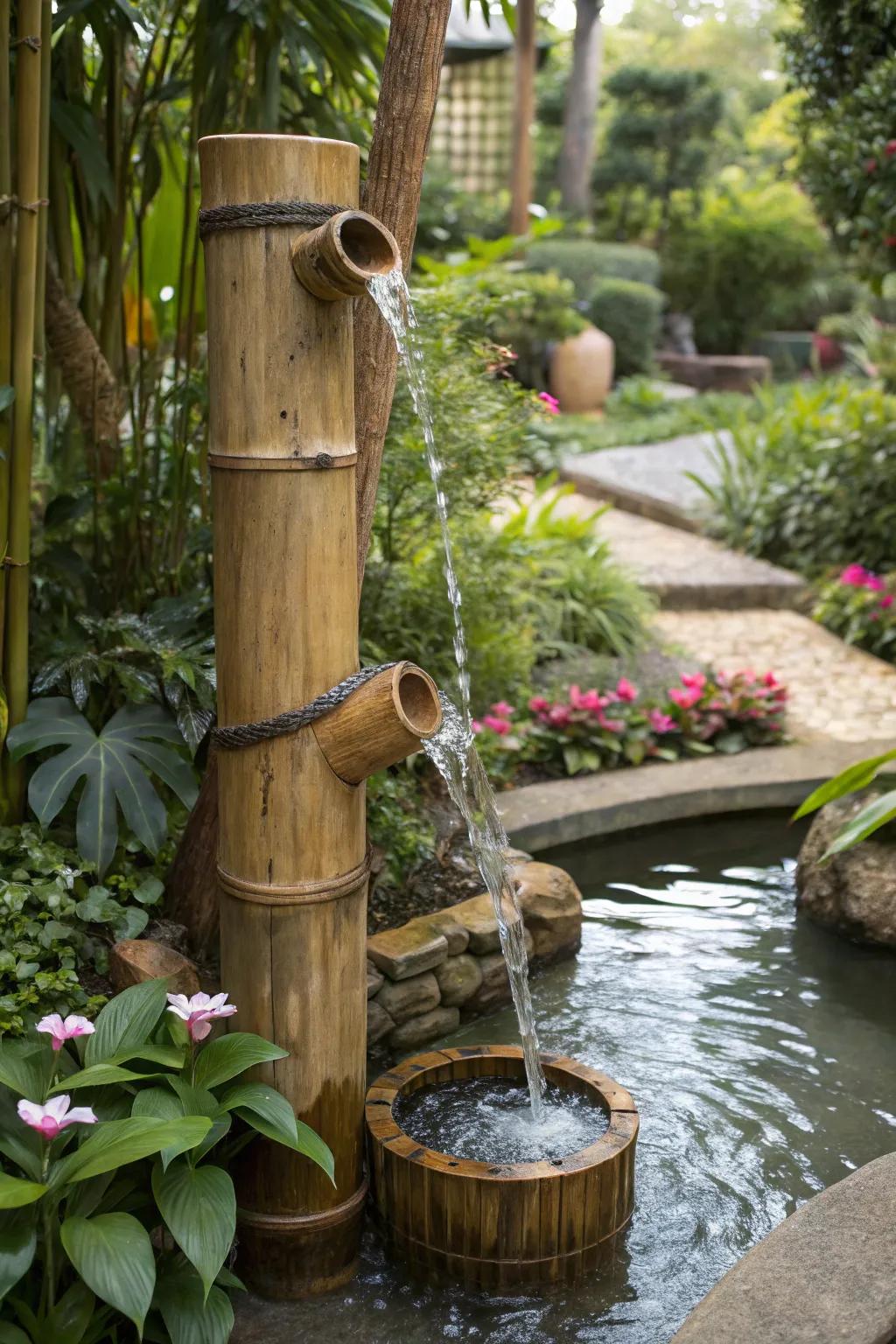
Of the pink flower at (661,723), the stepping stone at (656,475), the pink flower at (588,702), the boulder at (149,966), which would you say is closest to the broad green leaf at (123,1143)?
the boulder at (149,966)

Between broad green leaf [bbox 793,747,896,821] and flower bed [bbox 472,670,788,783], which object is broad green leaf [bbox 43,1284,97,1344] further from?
flower bed [bbox 472,670,788,783]

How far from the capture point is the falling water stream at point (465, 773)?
256 cm

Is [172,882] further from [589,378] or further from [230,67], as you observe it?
[589,378]

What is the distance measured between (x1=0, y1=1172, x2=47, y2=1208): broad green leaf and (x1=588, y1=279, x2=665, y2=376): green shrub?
12637 mm

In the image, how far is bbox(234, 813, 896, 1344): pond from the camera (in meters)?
2.48

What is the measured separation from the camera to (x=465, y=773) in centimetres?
330

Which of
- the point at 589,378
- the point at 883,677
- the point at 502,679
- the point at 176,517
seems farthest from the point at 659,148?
the point at 176,517

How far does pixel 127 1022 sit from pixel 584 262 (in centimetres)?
1268

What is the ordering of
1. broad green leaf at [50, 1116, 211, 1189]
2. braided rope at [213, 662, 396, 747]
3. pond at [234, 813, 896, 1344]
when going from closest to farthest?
broad green leaf at [50, 1116, 211, 1189] < braided rope at [213, 662, 396, 747] < pond at [234, 813, 896, 1344]

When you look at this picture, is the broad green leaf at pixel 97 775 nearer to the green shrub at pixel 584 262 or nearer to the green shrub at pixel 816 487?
the green shrub at pixel 816 487

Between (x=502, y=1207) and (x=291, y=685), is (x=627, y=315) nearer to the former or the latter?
(x=291, y=685)

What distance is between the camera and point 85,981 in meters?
2.94

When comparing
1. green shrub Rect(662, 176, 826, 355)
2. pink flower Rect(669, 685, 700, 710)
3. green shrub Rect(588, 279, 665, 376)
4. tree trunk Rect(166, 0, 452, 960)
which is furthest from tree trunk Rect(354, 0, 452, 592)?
green shrub Rect(662, 176, 826, 355)

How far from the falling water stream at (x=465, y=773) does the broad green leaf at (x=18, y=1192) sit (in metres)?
0.98
